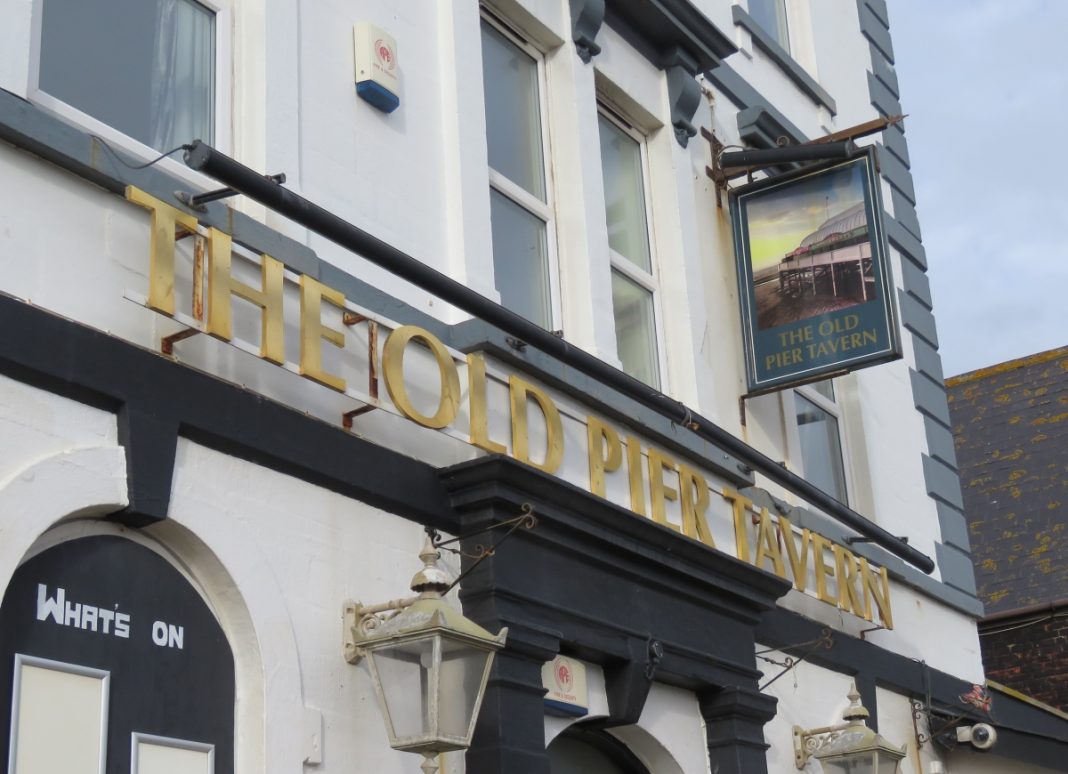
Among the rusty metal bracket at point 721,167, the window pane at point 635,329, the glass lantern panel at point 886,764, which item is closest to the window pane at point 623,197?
the window pane at point 635,329

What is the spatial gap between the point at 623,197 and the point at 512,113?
1.21 meters

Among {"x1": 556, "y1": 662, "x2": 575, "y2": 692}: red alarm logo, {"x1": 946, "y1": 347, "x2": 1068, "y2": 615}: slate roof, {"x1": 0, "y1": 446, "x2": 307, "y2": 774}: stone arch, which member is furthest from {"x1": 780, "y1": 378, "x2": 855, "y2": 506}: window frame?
{"x1": 946, "y1": 347, "x2": 1068, "y2": 615}: slate roof

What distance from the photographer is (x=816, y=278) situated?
1048 cm

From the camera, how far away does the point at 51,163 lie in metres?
6.02

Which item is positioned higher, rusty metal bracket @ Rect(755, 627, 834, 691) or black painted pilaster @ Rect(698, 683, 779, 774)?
rusty metal bracket @ Rect(755, 627, 834, 691)

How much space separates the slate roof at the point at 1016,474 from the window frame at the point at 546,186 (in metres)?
10.1

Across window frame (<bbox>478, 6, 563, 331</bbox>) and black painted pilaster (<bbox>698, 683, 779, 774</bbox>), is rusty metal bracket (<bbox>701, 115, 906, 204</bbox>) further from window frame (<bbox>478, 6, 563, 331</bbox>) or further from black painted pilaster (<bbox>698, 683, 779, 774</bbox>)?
black painted pilaster (<bbox>698, 683, 779, 774</bbox>)

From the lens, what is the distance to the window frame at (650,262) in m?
10.1

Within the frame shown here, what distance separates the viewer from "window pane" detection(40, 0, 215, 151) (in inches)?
260

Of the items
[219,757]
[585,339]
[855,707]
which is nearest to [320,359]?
[219,757]

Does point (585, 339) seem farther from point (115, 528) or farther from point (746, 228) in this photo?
point (115, 528)

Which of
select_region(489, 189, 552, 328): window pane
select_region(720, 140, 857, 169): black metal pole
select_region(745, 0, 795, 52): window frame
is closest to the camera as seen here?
select_region(489, 189, 552, 328): window pane

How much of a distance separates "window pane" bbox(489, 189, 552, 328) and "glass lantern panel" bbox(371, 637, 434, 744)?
9.70ft

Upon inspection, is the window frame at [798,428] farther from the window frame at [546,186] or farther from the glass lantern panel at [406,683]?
the glass lantern panel at [406,683]
